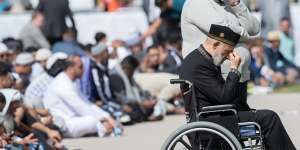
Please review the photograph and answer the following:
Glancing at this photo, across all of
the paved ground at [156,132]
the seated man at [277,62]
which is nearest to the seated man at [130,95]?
the paved ground at [156,132]

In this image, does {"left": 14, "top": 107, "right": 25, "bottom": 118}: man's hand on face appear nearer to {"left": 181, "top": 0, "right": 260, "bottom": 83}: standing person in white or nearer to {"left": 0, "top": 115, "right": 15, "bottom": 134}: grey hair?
{"left": 0, "top": 115, "right": 15, "bottom": 134}: grey hair

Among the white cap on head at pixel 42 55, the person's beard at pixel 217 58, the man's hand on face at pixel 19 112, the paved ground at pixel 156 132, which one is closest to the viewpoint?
the person's beard at pixel 217 58

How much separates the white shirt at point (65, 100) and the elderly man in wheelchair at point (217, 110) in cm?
411

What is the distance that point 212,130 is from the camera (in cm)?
812

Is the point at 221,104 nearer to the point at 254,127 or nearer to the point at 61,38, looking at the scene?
the point at 254,127

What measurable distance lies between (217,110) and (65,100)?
451 centimetres

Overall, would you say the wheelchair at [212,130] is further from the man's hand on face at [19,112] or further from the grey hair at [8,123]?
the man's hand on face at [19,112]

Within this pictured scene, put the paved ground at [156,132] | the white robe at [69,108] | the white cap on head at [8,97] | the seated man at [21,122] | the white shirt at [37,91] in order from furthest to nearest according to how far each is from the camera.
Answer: the white robe at [69,108] < the white shirt at [37,91] < the paved ground at [156,132] < the seated man at [21,122] < the white cap on head at [8,97]

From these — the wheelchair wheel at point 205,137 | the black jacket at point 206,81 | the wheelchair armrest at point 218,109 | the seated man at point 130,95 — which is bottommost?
the seated man at point 130,95

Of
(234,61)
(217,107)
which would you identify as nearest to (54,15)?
(234,61)

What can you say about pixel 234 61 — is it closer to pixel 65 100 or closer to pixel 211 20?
pixel 211 20

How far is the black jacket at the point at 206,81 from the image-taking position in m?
8.23

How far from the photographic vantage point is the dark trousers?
8328 mm

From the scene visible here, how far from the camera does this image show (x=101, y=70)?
13977 mm
